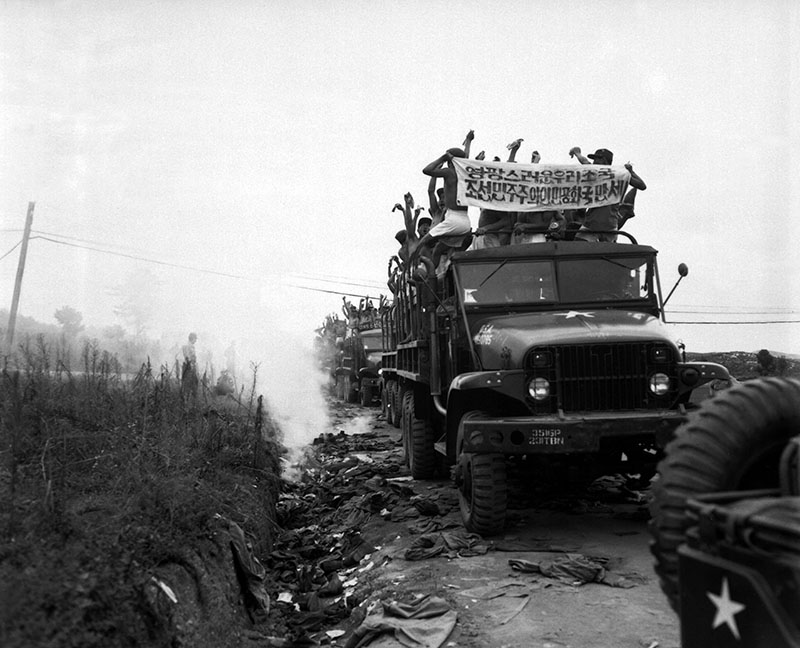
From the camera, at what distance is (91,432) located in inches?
249

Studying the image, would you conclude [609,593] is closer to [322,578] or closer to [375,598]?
[375,598]

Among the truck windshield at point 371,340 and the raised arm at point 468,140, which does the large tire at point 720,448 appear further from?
the truck windshield at point 371,340

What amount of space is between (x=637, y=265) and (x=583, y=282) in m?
0.62

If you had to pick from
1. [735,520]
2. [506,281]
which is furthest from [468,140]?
[735,520]

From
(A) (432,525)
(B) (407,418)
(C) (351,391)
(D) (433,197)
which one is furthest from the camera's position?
(C) (351,391)

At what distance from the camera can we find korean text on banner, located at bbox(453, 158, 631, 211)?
26.7ft

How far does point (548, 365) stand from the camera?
6.03 meters

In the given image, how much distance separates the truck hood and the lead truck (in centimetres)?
1

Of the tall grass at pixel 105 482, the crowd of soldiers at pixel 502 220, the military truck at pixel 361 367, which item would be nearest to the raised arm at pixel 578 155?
the crowd of soldiers at pixel 502 220

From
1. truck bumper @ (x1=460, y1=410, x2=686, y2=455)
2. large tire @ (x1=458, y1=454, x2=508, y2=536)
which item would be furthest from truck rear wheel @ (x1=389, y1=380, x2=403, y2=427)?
truck bumper @ (x1=460, y1=410, x2=686, y2=455)

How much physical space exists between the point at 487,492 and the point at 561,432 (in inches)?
31.1

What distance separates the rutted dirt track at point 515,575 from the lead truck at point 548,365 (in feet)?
1.34

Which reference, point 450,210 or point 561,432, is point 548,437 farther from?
point 450,210

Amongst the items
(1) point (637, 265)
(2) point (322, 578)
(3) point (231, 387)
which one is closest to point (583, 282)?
(1) point (637, 265)
